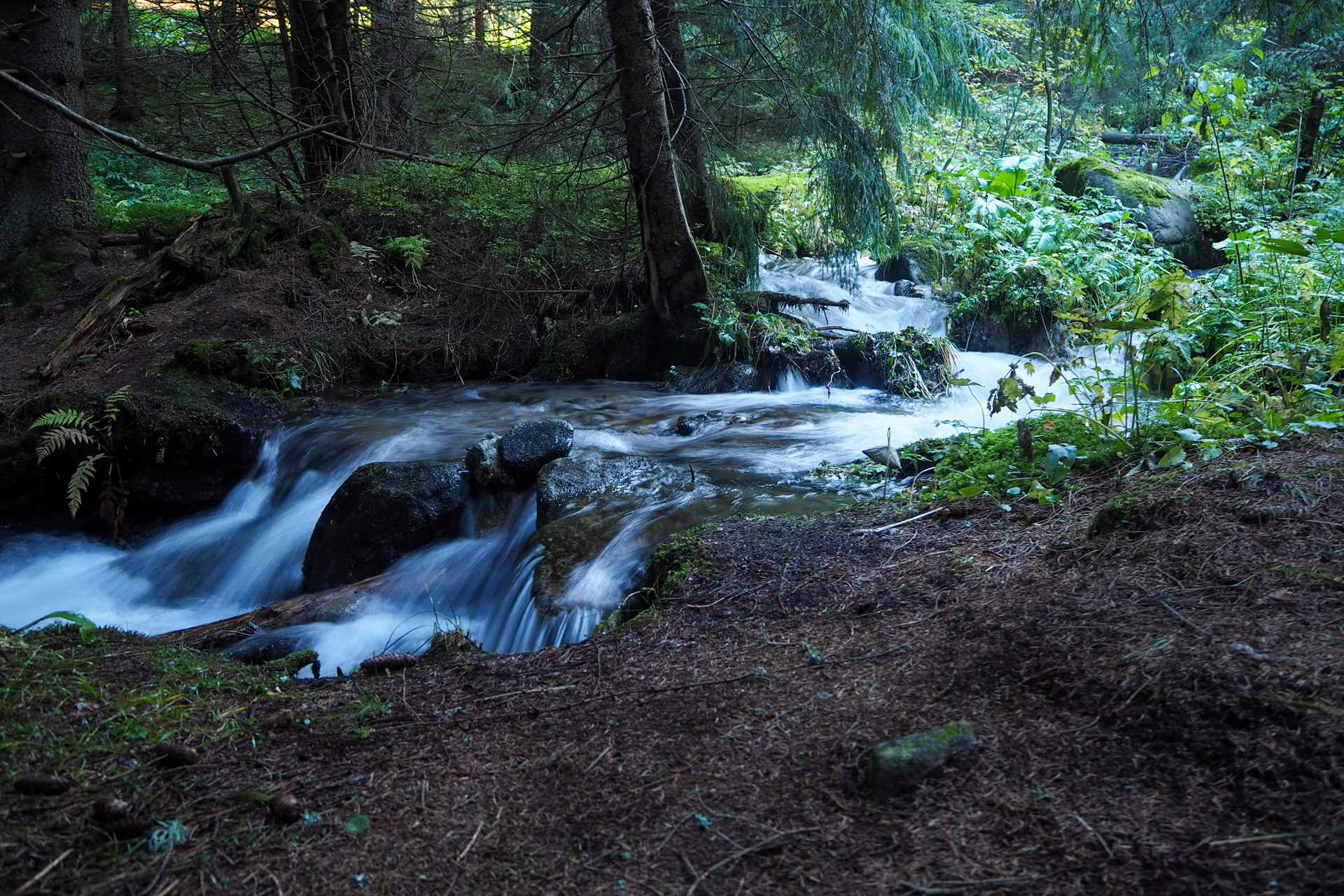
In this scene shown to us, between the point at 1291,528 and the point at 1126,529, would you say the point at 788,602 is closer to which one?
the point at 1126,529

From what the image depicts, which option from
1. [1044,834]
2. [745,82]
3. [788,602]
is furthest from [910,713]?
[745,82]

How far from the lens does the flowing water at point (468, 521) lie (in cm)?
472

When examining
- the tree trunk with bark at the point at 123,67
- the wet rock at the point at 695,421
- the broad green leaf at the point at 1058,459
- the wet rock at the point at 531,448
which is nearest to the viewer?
the broad green leaf at the point at 1058,459

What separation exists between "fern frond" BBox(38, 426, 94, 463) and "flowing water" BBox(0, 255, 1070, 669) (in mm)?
761

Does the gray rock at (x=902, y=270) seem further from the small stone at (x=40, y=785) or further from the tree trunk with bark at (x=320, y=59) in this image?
the small stone at (x=40, y=785)

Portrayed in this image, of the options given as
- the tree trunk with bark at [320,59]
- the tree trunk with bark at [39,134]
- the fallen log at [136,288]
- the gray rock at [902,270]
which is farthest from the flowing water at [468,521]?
the tree trunk with bark at [39,134]

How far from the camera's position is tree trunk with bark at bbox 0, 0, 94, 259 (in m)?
9.00

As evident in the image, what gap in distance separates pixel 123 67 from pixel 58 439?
8465 millimetres

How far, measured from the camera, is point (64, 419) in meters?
6.59

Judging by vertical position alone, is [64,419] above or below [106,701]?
above

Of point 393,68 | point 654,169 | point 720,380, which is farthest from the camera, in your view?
point 393,68

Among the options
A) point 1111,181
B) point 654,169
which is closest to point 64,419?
point 654,169

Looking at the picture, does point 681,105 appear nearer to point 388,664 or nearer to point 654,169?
point 654,169

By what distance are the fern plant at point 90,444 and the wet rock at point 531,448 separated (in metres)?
3.32
